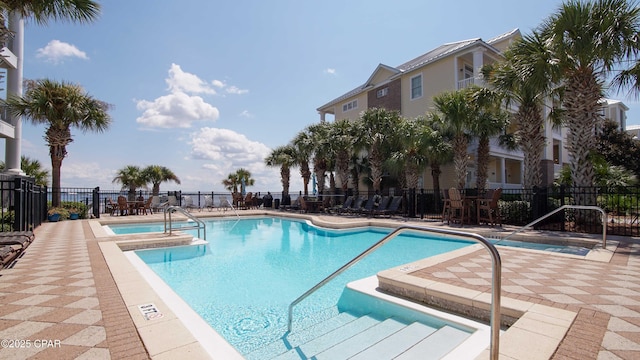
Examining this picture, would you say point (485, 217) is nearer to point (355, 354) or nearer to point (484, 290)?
point (484, 290)

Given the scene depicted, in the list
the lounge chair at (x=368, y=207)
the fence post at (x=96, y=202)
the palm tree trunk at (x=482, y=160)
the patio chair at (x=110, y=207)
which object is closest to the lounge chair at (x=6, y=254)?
the fence post at (x=96, y=202)

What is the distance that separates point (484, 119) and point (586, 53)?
15.7 ft

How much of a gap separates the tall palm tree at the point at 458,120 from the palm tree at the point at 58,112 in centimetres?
1526

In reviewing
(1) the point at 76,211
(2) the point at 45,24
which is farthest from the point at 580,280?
(1) the point at 76,211

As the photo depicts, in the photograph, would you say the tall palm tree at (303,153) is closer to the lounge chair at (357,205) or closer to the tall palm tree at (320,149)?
the tall palm tree at (320,149)

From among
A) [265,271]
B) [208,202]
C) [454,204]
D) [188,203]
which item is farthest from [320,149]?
[265,271]

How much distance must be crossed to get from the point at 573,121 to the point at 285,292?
1005cm

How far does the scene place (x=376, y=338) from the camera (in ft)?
10.0

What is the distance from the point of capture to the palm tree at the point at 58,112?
12742 mm

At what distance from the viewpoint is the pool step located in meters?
2.74

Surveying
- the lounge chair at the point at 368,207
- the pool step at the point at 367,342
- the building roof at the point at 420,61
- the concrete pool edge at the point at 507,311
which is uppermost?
the building roof at the point at 420,61

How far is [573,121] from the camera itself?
9.39m

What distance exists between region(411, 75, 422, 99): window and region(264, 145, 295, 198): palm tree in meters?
9.27

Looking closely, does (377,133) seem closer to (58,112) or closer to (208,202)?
(208,202)
